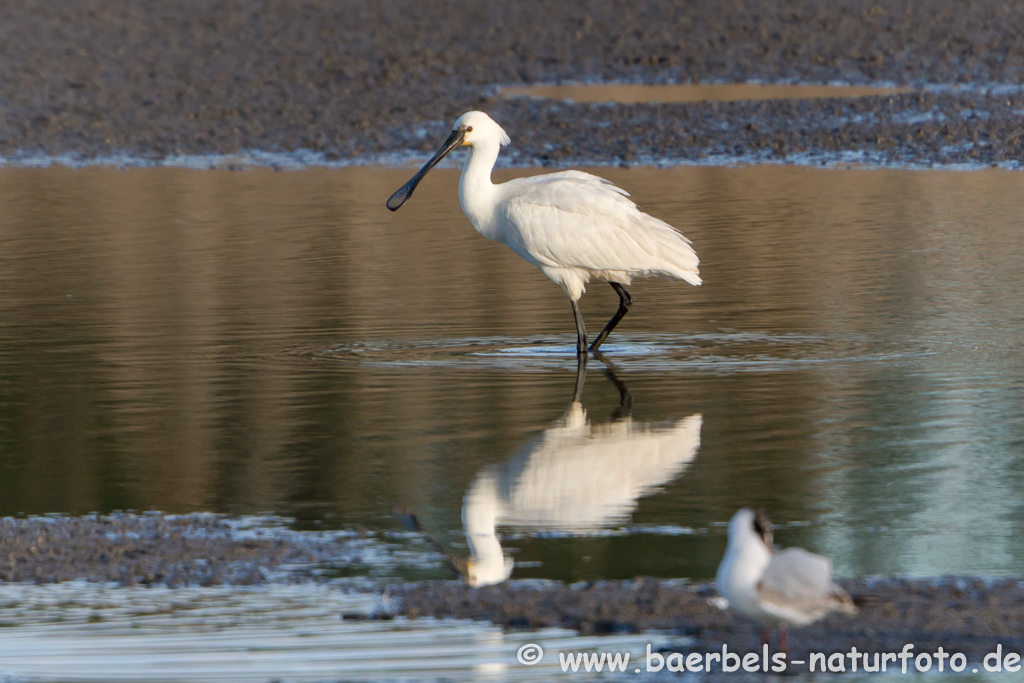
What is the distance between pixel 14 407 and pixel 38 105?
15112 millimetres

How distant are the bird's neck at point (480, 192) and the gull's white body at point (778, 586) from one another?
20.5 ft

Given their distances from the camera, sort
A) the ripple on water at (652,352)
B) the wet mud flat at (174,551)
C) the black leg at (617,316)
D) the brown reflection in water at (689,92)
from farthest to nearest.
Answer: the brown reflection in water at (689,92)
the black leg at (617,316)
the ripple on water at (652,352)
the wet mud flat at (174,551)

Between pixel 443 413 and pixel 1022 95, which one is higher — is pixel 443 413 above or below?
below

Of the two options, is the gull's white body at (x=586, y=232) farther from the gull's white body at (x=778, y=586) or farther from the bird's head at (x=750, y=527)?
the gull's white body at (x=778, y=586)

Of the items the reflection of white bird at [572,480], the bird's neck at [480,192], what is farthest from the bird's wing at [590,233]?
the reflection of white bird at [572,480]

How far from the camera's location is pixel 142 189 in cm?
2034

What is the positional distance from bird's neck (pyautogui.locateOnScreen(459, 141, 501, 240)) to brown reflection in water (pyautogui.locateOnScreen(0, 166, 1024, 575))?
0.75 m

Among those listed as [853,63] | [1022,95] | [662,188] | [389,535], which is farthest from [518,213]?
[853,63]

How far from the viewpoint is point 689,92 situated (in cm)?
2541

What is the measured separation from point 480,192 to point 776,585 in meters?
6.51

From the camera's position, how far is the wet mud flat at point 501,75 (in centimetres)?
2202

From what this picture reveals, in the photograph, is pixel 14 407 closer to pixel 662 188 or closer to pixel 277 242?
pixel 277 242

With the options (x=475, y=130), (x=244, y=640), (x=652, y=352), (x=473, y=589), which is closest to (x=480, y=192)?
(x=475, y=130)

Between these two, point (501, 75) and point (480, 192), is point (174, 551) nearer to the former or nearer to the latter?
point (480, 192)
